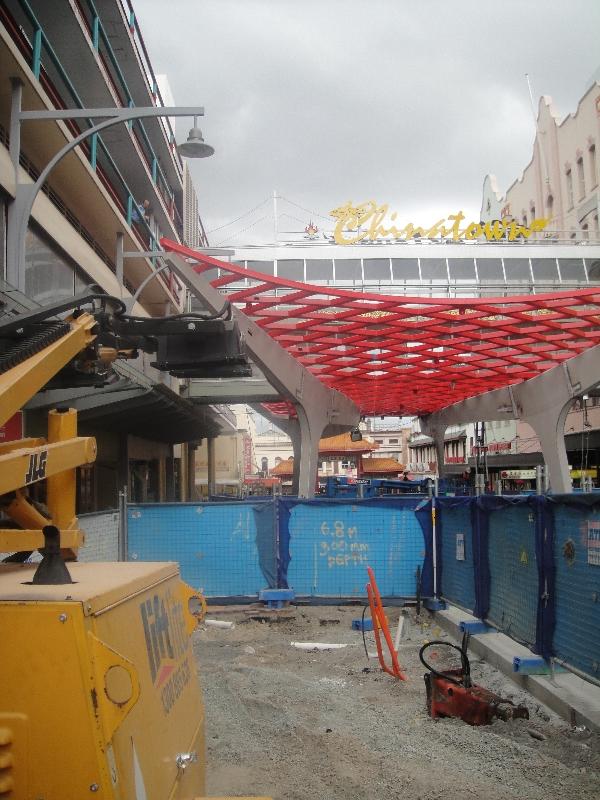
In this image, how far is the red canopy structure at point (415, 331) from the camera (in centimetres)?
1650

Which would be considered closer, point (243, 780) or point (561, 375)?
point (243, 780)

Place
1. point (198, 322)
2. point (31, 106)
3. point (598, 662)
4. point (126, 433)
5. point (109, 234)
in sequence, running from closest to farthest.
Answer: point (198, 322)
point (598, 662)
point (31, 106)
point (109, 234)
point (126, 433)

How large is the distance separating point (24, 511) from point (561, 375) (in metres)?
19.8

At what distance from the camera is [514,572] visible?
8617 mm

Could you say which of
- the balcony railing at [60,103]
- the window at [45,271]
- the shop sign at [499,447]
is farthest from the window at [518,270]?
the window at [45,271]

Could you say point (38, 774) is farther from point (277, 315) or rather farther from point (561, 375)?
point (561, 375)

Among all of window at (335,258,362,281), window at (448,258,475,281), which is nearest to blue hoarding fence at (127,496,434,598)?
window at (335,258,362,281)

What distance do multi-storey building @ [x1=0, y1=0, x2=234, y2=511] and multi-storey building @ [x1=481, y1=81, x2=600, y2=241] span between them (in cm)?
2237

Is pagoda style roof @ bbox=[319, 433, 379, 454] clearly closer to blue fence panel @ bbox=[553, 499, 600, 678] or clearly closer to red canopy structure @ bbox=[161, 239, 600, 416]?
red canopy structure @ bbox=[161, 239, 600, 416]

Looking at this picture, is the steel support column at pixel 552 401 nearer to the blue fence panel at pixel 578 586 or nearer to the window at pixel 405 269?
the blue fence panel at pixel 578 586

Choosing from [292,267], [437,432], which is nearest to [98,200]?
[437,432]

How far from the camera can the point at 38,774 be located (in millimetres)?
2473

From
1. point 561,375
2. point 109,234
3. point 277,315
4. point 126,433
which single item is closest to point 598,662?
point 277,315

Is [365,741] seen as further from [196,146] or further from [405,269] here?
[405,269]
